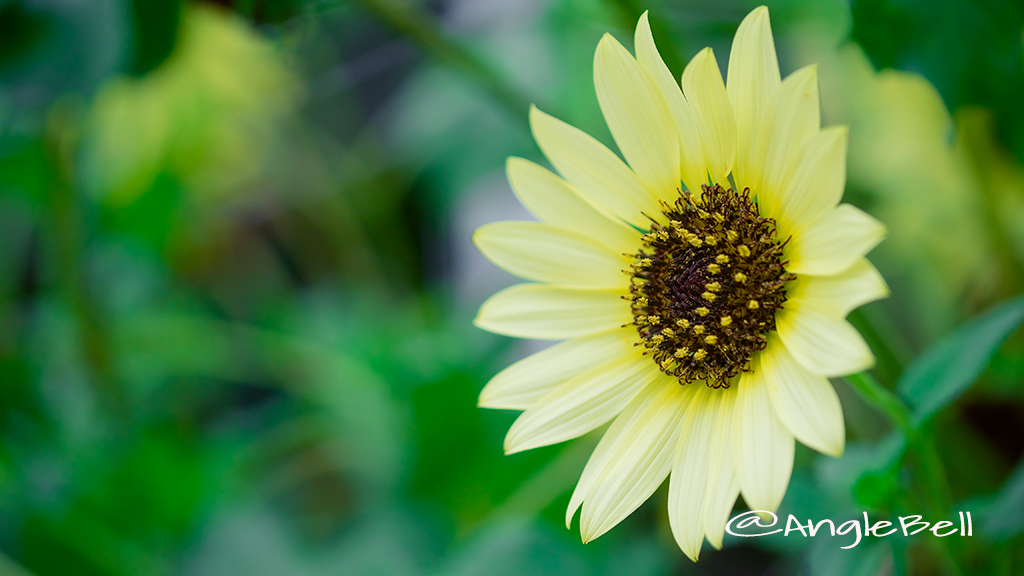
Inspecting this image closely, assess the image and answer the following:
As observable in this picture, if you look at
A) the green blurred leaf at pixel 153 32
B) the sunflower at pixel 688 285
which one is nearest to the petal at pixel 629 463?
the sunflower at pixel 688 285

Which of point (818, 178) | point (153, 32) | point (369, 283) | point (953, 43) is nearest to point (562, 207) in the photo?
point (818, 178)

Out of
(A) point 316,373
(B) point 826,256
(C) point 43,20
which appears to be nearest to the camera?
(B) point 826,256

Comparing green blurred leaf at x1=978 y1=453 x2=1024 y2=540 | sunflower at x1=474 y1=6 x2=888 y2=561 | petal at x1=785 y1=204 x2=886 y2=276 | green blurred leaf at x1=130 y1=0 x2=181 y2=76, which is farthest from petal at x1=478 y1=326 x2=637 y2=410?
green blurred leaf at x1=130 y1=0 x2=181 y2=76

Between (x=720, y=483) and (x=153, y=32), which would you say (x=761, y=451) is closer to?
(x=720, y=483)

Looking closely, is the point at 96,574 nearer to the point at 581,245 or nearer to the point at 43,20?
the point at 43,20

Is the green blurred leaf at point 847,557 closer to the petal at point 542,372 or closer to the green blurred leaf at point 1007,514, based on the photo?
the green blurred leaf at point 1007,514

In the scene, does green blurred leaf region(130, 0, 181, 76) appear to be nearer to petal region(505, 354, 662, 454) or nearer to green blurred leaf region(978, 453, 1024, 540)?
petal region(505, 354, 662, 454)

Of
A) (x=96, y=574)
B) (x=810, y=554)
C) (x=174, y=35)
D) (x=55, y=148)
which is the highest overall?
(x=174, y=35)

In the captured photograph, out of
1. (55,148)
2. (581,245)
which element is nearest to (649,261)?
(581,245)
